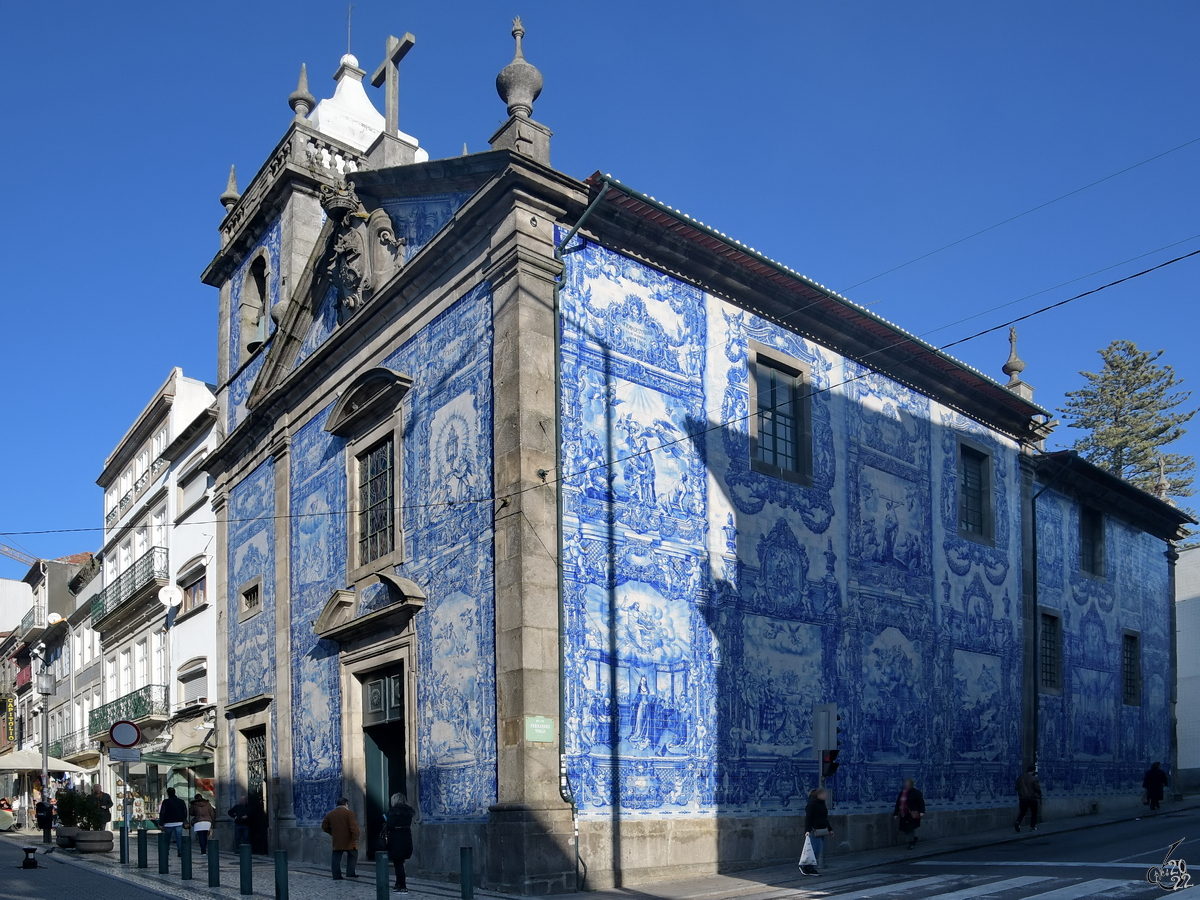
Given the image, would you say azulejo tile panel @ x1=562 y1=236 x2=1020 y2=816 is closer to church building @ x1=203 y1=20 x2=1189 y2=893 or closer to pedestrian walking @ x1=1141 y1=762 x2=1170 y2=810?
church building @ x1=203 y1=20 x2=1189 y2=893

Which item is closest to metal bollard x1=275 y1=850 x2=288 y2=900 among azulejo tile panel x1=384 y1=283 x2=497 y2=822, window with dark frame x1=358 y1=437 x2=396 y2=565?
azulejo tile panel x1=384 y1=283 x2=497 y2=822

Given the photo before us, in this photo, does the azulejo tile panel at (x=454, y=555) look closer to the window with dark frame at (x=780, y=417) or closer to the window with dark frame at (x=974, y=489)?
the window with dark frame at (x=780, y=417)

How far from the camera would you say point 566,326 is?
14.8 m

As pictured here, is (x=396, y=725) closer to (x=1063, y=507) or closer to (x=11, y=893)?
(x=11, y=893)

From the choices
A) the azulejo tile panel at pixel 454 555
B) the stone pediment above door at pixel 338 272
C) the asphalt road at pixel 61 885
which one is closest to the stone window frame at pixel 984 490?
the azulejo tile panel at pixel 454 555

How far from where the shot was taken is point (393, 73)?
20156 mm

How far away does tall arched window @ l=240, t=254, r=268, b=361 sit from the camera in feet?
79.2

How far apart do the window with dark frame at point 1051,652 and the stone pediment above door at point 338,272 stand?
48.5 feet

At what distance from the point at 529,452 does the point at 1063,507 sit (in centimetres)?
1540

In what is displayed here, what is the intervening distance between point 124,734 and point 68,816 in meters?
8.23

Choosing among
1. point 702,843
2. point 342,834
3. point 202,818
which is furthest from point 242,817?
point 702,843

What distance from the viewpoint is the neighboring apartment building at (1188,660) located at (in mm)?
34406

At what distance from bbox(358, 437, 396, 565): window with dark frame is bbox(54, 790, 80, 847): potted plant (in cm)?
923

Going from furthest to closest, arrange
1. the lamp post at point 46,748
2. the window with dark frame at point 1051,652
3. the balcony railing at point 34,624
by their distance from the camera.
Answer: the balcony railing at point 34,624 → the lamp post at point 46,748 → the window with dark frame at point 1051,652
